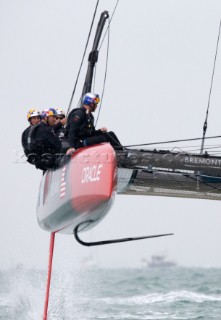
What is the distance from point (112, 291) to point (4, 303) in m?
4.49

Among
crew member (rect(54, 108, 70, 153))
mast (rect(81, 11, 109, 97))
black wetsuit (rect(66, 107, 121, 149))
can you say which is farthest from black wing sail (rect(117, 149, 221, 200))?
mast (rect(81, 11, 109, 97))

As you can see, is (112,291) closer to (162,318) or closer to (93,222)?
(162,318)

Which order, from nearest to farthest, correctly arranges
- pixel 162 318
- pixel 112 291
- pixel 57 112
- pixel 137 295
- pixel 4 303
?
1. pixel 57 112
2. pixel 162 318
3. pixel 4 303
4. pixel 137 295
5. pixel 112 291

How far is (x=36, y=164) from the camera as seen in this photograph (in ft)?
31.5

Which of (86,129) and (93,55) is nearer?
(86,129)

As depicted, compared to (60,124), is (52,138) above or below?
below

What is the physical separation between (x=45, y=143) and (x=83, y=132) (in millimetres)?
334

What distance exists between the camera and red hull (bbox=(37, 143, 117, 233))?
27.7 ft

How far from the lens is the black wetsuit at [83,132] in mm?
9266

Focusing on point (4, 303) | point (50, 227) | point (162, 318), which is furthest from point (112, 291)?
point (50, 227)

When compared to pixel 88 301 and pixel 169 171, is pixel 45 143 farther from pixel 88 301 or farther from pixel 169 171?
pixel 88 301

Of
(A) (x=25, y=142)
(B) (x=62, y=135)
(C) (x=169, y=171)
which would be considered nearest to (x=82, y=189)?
(C) (x=169, y=171)

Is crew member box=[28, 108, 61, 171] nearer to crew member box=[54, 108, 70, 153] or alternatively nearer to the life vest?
the life vest

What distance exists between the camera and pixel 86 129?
934 cm
